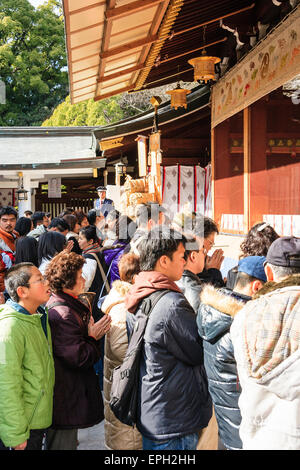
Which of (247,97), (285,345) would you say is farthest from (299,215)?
(285,345)

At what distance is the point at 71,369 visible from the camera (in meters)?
3.12

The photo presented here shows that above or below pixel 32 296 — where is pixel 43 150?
above

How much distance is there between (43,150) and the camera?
2234cm

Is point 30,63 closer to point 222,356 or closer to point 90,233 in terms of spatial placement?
point 90,233

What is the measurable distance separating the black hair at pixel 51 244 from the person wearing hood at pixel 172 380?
→ 2601mm

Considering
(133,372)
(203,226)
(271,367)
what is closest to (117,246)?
(203,226)

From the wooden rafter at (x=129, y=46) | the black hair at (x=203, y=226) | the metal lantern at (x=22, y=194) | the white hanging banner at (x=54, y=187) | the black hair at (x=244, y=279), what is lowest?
the black hair at (x=244, y=279)

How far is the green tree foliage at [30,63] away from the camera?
119 feet

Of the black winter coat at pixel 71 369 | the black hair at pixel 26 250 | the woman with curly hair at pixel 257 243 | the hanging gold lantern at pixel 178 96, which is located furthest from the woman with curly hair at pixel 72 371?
the hanging gold lantern at pixel 178 96

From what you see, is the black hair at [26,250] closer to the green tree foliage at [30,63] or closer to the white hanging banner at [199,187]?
the white hanging banner at [199,187]

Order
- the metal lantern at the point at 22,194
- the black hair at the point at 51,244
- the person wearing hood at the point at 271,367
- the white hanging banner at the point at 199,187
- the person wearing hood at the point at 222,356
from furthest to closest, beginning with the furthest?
1. the metal lantern at the point at 22,194
2. the white hanging banner at the point at 199,187
3. the black hair at the point at 51,244
4. the person wearing hood at the point at 222,356
5. the person wearing hood at the point at 271,367

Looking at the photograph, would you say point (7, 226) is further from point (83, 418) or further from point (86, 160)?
point (86, 160)

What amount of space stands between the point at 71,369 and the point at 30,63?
36860mm
